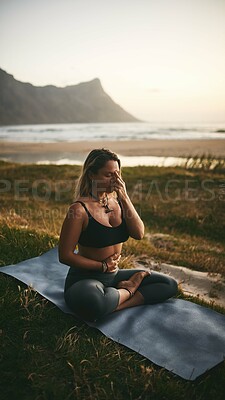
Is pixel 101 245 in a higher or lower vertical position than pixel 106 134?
higher

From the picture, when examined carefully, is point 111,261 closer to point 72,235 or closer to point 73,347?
point 72,235

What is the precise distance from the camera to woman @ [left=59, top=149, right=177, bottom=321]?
3.46 m

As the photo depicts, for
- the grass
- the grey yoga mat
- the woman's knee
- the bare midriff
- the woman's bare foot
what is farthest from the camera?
the woman's bare foot

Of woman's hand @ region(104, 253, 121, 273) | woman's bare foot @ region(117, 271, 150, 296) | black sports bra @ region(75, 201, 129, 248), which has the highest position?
black sports bra @ region(75, 201, 129, 248)

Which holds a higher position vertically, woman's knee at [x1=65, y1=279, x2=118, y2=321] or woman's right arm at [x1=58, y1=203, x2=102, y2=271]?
woman's right arm at [x1=58, y1=203, x2=102, y2=271]

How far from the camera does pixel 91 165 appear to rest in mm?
3566

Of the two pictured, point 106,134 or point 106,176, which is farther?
point 106,134

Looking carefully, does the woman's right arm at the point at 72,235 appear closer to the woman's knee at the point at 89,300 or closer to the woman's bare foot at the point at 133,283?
the woman's knee at the point at 89,300

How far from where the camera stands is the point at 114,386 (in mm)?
2787

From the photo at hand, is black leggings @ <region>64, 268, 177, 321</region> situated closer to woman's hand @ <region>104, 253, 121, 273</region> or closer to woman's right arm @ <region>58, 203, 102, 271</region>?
woman's hand @ <region>104, 253, 121, 273</region>

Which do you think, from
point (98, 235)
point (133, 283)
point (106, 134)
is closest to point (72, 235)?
point (98, 235)

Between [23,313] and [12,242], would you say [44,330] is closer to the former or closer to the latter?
[23,313]

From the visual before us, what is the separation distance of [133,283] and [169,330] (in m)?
0.60

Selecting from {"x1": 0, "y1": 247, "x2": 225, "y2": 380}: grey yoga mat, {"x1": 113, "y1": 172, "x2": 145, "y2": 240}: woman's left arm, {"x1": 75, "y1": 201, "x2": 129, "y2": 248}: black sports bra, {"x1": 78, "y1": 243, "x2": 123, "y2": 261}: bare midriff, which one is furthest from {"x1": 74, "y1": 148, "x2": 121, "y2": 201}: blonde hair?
{"x1": 0, "y1": 247, "x2": 225, "y2": 380}: grey yoga mat
